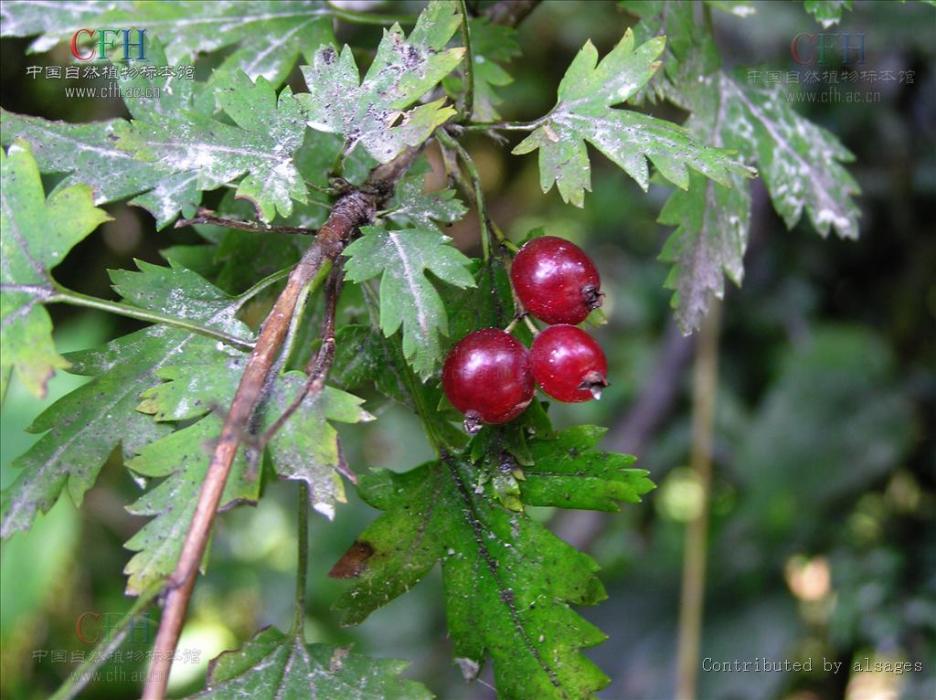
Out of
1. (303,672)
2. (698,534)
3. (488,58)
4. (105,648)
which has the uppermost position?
(488,58)

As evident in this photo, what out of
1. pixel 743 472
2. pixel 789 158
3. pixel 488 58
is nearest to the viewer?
pixel 488 58

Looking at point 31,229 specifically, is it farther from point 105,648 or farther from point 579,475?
point 579,475

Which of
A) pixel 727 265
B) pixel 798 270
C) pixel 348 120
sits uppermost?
pixel 348 120

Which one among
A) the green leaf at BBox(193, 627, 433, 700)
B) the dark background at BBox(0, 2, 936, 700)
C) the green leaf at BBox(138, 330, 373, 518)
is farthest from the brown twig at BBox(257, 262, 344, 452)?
the dark background at BBox(0, 2, 936, 700)

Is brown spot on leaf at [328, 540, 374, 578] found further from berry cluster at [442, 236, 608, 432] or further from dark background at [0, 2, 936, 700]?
dark background at [0, 2, 936, 700]

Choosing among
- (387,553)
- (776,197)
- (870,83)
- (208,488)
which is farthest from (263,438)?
(870,83)

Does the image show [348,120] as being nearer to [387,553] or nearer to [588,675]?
[387,553]

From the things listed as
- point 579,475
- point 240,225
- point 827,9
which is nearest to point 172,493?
point 240,225

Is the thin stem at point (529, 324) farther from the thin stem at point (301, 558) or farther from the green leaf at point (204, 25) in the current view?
the green leaf at point (204, 25)
